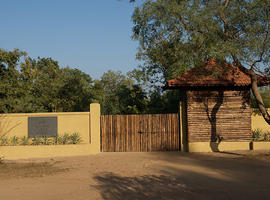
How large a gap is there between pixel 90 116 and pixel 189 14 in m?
6.50

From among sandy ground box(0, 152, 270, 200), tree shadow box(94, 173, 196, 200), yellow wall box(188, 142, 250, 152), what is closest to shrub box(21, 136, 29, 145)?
sandy ground box(0, 152, 270, 200)

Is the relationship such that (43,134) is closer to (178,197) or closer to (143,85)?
(178,197)

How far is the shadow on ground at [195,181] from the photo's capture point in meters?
6.73

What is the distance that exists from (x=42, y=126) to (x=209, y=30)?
8813 millimetres

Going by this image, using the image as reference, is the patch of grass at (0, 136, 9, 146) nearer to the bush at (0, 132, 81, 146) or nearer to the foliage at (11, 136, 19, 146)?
the bush at (0, 132, 81, 146)

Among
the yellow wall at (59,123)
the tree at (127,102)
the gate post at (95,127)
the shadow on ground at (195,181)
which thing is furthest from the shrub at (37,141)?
the tree at (127,102)

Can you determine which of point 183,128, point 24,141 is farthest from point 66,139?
point 183,128

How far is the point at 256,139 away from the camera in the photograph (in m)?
13.9

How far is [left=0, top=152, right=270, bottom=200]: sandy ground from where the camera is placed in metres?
6.88

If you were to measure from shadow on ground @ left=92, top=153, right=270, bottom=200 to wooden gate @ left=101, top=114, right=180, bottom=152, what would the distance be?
8.46ft

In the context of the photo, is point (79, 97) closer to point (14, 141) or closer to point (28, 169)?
point (14, 141)

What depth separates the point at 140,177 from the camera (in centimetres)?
862

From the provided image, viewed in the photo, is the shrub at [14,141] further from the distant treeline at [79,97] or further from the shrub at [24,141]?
the distant treeline at [79,97]

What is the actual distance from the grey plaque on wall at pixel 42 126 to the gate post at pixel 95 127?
1760mm
